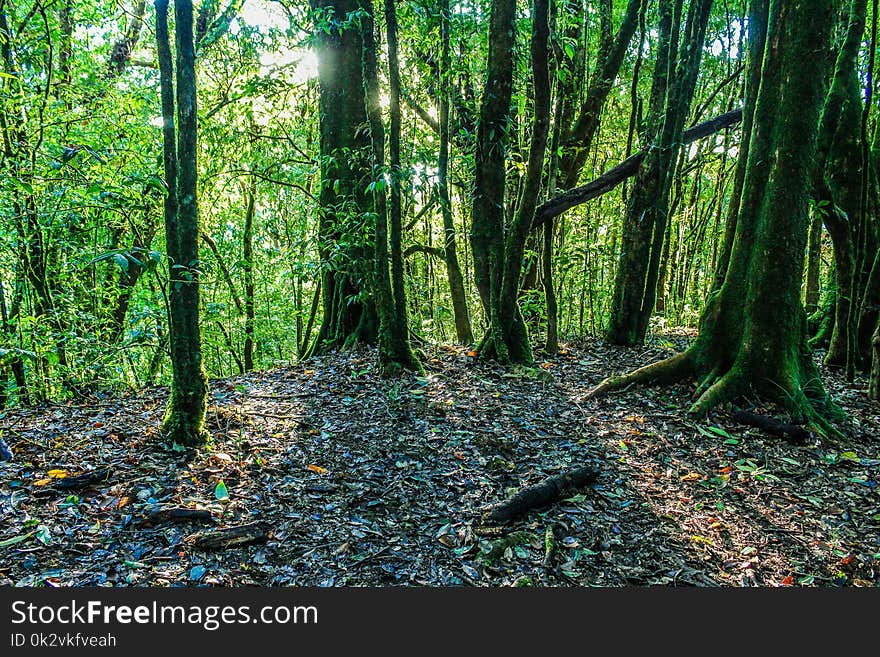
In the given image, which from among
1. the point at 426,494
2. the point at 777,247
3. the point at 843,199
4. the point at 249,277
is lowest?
the point at 426,494

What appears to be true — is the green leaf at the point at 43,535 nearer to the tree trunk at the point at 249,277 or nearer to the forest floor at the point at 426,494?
the forest floor at the point at 426,494

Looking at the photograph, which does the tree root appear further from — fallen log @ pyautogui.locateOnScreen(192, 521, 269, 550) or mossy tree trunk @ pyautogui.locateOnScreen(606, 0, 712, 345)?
fallen log @ pyautogui.locateOnScreen(192, 521, 269, 550)

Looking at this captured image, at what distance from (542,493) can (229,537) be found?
88.6 inches

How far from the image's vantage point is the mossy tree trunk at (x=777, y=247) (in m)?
4.89

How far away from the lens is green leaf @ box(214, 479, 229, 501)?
3509 mm

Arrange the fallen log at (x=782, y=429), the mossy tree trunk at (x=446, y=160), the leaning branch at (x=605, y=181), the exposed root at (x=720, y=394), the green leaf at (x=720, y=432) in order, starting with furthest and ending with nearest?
the leaning branch at (x=605, y=181) → the mossy tree trunk at (x=446, y=160) → the exposed root at (x=720, y=394) → the green leaf at (x=720, y=432) → the fallen log at (x=782, y=429)

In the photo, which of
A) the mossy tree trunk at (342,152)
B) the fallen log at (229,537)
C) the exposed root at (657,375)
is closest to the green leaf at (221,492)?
the fallen log at (229,537)

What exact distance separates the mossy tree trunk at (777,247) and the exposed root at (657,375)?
23 cm

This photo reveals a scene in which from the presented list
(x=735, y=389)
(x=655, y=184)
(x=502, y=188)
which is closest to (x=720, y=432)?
(x=735, y=389)

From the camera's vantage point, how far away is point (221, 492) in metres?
3.55

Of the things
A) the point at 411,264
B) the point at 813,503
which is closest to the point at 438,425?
the point at 813,503

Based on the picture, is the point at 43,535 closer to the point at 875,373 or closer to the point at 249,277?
the point at 875,373

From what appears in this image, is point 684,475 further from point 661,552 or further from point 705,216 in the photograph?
point 705,216

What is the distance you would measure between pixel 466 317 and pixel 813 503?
21.6 feet
